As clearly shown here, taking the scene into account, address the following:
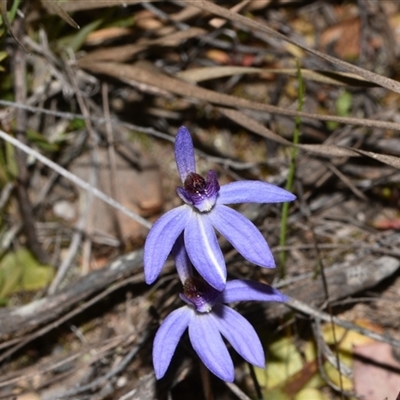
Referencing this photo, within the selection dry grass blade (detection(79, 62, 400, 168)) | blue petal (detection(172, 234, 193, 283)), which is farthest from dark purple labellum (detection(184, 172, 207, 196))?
dry grass blade (detection(79, 62, 400, 168))

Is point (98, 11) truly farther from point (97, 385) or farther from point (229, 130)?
point (97, 385)

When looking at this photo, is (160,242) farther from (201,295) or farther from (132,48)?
(132,48)

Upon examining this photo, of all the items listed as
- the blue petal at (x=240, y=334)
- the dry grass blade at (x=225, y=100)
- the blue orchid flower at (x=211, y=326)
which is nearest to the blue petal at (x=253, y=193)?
the blue orchid flower at (x=211, y=326)

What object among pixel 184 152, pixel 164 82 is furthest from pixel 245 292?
pixel 164 82

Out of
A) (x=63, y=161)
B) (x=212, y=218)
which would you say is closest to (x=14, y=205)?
(x=63, y=161)

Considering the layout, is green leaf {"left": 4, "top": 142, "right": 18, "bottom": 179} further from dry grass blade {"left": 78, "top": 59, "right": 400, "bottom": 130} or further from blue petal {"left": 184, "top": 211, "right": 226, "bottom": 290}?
blue petal {"left": 184, "top": 211, "right": 226, "bottom": 290}

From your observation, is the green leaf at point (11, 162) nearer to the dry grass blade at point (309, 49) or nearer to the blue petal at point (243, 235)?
the dry grass blade at point (309, 49)
